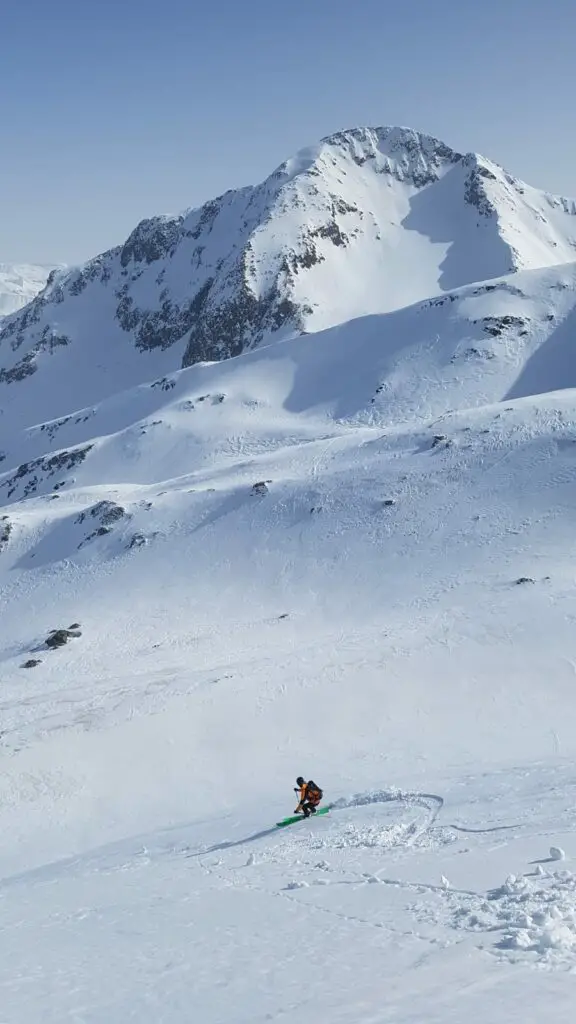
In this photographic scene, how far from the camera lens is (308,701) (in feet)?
110

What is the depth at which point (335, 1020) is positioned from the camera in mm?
9156

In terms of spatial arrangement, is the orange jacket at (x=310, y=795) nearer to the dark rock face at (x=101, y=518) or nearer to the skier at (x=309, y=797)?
the skier at (x=309, y=797)

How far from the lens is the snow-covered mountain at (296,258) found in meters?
143

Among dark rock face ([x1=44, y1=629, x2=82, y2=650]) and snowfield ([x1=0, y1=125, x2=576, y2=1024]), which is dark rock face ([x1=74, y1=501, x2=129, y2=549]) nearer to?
snowfield ([x1=0, y1=125, x2=576, y2=1024])

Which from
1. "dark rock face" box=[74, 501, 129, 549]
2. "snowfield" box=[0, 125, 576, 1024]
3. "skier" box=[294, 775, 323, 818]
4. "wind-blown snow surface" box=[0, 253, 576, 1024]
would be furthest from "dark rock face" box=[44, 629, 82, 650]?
"skier" box=[294, 775, 323, 818]

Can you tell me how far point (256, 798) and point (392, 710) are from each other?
7.59 meters

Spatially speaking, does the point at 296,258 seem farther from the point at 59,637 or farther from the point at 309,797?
the point at 309,797

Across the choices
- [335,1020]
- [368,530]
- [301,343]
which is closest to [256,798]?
[335,1020]

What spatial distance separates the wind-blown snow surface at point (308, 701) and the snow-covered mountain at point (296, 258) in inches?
2170

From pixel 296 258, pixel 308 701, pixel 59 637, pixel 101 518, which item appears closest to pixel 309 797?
pixel 308 701

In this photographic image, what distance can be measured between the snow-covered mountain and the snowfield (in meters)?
51.7

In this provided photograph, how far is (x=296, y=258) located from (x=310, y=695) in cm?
12309

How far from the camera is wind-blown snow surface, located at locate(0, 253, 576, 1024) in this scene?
1145 centimetres

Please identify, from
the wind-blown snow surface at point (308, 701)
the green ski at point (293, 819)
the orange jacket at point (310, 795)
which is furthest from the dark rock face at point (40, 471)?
the green ski at point (293, 819)
